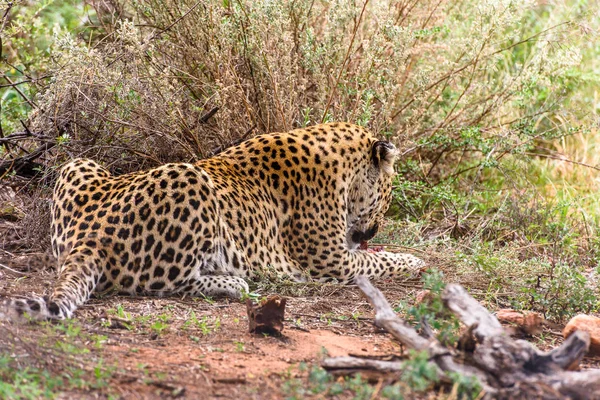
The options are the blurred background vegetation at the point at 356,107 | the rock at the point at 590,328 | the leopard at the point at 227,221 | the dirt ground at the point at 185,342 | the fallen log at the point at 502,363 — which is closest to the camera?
the fallen log at the point at 502,363

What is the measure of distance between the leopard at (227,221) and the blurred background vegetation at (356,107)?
600 mm

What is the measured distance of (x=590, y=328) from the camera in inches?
203

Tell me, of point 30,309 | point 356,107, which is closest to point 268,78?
point 356,107

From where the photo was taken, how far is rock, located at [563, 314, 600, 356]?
5070 mm

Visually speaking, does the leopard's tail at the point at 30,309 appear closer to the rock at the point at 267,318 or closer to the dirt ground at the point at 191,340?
the dirt ground at the point at 191,340

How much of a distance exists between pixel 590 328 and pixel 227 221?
2.65 m

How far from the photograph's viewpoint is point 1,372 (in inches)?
148

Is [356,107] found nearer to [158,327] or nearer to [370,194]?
[370,194]

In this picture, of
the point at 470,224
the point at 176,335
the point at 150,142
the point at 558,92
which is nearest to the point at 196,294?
the point at 176,335

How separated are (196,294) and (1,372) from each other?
2.28 meters

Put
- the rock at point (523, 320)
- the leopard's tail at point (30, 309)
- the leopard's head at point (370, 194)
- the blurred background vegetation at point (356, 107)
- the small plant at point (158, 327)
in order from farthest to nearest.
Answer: the leopard's head at point (370, 194) < the blurred background vegetation at point (356, 107) < the rock at point (523, 320) < the small plant at point (158, 327) < the leopard's tail at point (30, 309)

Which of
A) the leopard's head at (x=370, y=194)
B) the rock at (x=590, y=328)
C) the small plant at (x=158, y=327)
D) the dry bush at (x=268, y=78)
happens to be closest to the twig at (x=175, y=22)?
the dry bush at (x=268, y=78)

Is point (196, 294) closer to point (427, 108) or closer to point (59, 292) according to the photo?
point (59, 292)

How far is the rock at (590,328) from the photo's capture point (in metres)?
5.07
